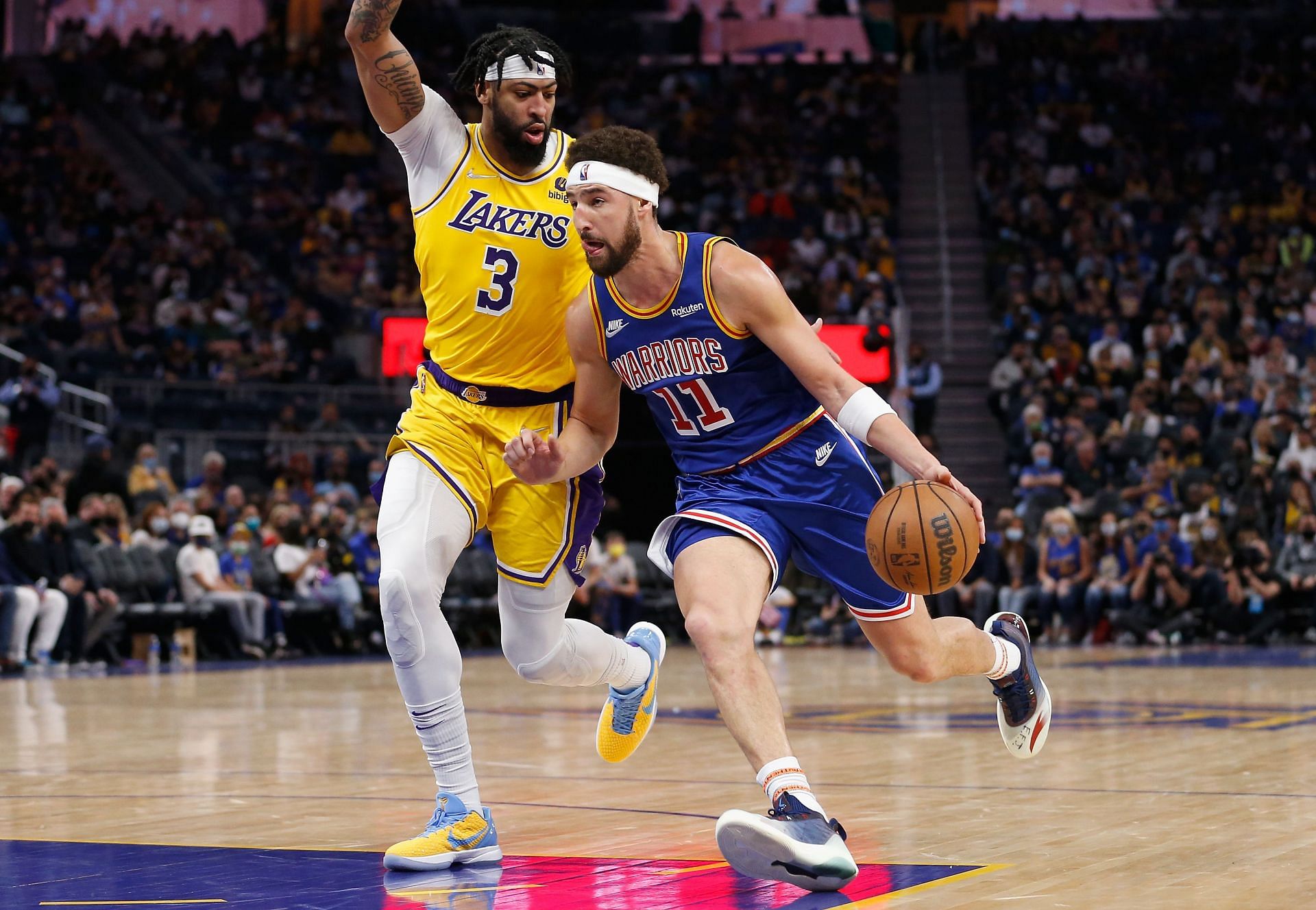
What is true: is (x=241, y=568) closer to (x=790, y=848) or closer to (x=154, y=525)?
(x=154, y=525)

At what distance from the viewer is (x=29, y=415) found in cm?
1784

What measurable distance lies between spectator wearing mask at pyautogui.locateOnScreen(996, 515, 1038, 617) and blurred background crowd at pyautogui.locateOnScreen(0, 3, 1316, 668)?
5 cm

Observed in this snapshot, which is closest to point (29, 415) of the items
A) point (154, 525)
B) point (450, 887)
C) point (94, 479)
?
point (94, 479)

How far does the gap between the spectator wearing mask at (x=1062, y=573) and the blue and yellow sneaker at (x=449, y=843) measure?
537 inches

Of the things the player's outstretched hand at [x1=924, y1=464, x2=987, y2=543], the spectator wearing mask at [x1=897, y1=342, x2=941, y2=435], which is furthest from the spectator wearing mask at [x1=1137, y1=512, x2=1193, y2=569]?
the player's outstretched hand at [x1=924, y1=464, x2=987, y2=543]

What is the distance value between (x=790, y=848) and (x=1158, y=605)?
14.4 meters

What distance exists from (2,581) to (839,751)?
9.14m

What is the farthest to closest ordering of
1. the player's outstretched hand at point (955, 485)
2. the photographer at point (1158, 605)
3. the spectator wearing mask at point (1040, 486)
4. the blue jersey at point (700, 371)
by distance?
the spectator wearing mask at point (1040, 486), the photographer at point (1158, 605), the blue jersey at point (700, 371), the player's outstretched hand at point (955, 485)

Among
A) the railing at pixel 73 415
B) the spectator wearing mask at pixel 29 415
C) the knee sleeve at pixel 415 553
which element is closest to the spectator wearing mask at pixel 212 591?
the spectator wearing mask at pixel 29 415

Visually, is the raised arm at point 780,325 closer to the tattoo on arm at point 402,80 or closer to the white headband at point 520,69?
the white headband at point 520,69

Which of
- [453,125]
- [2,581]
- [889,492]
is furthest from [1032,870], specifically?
[2,581]

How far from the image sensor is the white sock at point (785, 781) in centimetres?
456

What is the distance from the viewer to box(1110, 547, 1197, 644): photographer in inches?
696

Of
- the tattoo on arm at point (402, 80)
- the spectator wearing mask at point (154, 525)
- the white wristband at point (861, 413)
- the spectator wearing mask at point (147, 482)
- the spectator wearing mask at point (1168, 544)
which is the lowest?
the spectator wearing mask at point (1168, 544)
